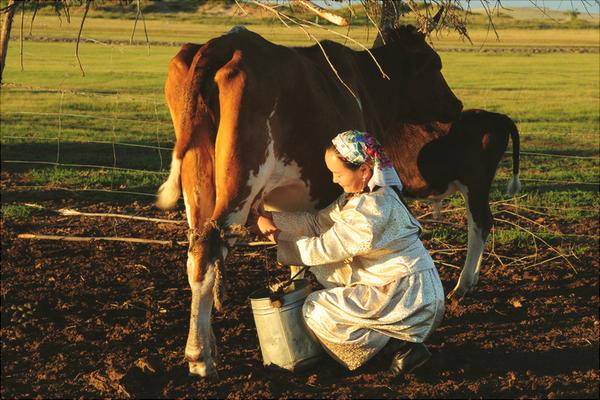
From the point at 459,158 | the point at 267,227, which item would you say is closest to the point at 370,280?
the point at 267,227

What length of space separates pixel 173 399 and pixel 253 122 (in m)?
1.47

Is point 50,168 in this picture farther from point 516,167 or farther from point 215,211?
point 215,211

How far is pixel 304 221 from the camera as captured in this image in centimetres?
504

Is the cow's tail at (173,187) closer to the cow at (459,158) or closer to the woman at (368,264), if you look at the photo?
the woman at (368,264)

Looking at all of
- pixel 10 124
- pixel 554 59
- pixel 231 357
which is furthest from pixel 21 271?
pixel 554 59

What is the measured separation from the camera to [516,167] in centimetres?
764

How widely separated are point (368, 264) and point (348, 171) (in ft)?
1.73

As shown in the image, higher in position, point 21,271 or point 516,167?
point 516,167

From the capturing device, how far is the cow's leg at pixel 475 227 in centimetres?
677

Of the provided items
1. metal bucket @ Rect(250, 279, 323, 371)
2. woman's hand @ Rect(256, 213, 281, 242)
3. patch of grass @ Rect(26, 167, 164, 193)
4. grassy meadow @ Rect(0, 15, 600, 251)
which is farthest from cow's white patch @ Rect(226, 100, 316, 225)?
patch of grass @ Rect(26, 167, 164, 193)

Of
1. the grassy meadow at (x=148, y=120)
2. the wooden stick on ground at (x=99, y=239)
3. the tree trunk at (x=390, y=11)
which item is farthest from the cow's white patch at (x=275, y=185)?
Result: the wooden stick on ground at (x=99, y=239)

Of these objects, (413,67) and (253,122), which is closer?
(253,122)

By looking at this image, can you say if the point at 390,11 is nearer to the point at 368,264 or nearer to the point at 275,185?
the point at 275,185

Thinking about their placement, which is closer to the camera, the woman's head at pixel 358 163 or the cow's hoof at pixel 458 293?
the woman's head at pixel 358 163
